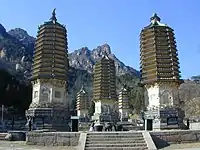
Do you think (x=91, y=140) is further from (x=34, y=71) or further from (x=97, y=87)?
(x=97, y=87)

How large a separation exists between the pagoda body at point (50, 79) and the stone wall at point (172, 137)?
18.4 meters

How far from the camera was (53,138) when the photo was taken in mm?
23297

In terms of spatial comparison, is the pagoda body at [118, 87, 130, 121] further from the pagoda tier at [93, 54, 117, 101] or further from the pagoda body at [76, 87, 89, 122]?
the pagoda body at [76, 87, 89, 122]

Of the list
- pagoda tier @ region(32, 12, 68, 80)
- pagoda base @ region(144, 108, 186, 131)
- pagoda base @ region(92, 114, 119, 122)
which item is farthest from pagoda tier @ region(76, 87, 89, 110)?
pagoda base @ region(144, 108, 186, 131)

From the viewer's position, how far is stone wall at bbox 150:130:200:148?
74.5ft

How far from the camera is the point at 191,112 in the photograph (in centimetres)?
9275

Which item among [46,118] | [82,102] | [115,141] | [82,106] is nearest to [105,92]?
[82,106]

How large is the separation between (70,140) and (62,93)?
60.5ft

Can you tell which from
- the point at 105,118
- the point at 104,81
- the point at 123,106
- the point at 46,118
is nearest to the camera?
the point at 46,118

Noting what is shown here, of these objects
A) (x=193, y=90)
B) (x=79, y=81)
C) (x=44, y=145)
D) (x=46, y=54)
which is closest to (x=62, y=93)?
(x=46, y=54)

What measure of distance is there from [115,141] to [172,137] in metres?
4.08

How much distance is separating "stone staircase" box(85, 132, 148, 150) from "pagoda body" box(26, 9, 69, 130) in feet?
56.2

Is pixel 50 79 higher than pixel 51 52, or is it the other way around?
pixel 51 52

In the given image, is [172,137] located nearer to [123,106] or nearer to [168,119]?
[168,119]
